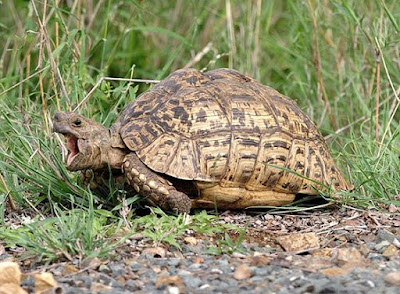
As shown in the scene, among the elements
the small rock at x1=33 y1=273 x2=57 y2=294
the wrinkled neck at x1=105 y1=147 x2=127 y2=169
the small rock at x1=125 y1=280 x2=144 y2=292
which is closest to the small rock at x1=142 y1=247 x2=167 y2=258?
the small rock at x1=125 y1=280 x2=144 y2=292

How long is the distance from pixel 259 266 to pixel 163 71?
106 inches

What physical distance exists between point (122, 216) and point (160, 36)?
14.1 ft

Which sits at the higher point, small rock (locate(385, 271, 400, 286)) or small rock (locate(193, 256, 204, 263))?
small rock (locate(385, 271, 400, 286))

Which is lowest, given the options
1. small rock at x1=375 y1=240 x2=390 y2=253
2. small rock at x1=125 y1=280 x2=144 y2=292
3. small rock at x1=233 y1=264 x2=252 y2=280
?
small rock at x1=125 y1=280 x2=144 y2=292

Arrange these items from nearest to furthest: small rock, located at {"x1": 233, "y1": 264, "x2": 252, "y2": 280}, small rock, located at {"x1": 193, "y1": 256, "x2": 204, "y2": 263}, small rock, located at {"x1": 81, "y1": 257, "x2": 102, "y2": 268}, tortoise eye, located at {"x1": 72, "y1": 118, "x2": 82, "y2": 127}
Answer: small rock, located at {"x1": 233, "y1": 264, "x2": 252, "y2": 280}
small rock, located at {"x1": 81, "y1": 257, "x2": 102, "y2": 268}
small rock, located at {"x1": 193, "y1": 256, "x2": 204, "y2": 263}
tortoise eye, located at {"x1": 72, "y1": 118, "x2": 82, "y2": 127}

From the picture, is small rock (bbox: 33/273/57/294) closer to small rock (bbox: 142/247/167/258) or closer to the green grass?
the green grass

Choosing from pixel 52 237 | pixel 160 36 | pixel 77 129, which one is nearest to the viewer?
pixel 52 237

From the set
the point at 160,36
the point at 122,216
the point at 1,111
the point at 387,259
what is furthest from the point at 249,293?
the point at 160,36

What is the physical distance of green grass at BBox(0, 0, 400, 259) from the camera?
4.64 m

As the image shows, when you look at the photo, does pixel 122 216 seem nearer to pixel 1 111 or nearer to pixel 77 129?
pixel 77 129

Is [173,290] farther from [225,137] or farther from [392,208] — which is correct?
[392,208]

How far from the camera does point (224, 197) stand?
14.9 ft

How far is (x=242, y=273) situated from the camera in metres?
3.40

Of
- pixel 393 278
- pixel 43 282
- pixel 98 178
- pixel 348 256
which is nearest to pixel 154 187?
pixel 98 178
